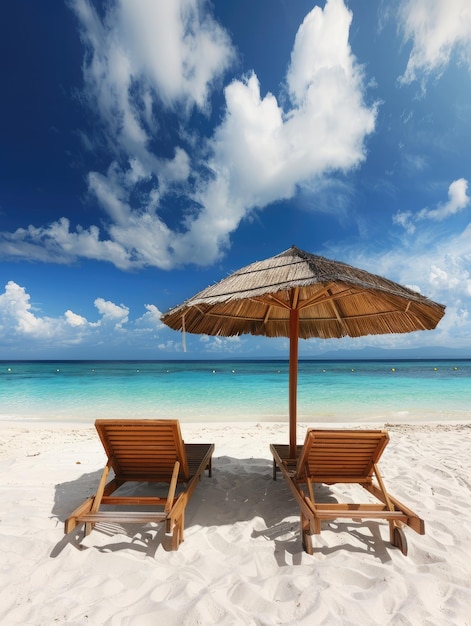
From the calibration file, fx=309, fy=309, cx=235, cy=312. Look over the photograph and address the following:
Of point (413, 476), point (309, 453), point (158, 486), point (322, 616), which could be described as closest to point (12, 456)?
A: point (158, 486)

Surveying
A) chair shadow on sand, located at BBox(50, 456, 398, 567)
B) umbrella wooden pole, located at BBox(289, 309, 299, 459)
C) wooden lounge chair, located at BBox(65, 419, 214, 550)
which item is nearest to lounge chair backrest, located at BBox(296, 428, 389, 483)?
chair shadow on sand, located at BBox(50, 456, 398, 567)

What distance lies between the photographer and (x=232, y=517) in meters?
3.01

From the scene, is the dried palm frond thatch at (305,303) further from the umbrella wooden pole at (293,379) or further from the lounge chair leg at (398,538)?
the lounge chair leg at (398,538)

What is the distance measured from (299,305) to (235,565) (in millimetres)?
2750

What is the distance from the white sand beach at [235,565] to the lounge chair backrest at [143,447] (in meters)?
0.47

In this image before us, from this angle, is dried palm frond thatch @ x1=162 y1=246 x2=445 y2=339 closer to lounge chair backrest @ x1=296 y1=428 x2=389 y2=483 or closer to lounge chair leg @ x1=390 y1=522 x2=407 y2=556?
lounge chair backrest @ x1=296 y1=428 x2=389 y2=483

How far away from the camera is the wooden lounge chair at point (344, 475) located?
7.85 ft

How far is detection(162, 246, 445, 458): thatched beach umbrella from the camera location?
298 cm

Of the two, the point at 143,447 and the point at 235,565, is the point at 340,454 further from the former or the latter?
the point at 143,447

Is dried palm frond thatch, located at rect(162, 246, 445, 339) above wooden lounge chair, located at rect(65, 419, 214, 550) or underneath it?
above

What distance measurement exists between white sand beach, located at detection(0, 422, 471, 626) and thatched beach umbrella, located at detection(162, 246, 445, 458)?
48.0 inches

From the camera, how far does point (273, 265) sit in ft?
11.4

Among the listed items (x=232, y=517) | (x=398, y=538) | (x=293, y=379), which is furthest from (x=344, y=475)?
(x=293, y=379)

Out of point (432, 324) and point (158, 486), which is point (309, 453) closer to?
point (158, 486)
